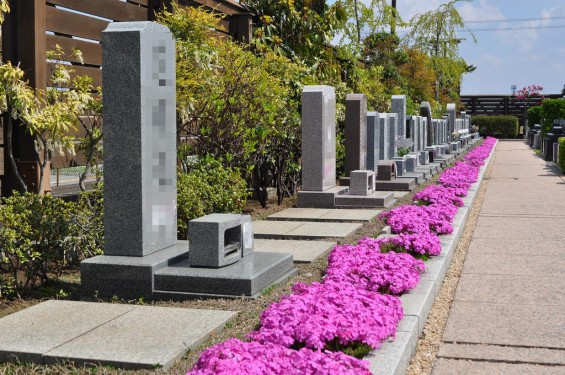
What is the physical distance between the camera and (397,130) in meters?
17.3

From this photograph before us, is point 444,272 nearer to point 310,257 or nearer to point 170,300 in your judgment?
point 310,257

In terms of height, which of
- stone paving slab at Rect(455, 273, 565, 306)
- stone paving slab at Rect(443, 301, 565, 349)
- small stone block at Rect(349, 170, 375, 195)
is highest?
small stone block at Rect(349, 170, 375, 195)

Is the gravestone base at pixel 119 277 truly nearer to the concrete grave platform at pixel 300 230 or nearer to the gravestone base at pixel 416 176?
the concrete grave platform at pixel 300 230

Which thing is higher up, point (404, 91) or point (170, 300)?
point (404, 91)

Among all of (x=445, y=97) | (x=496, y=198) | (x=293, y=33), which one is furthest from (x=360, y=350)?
→ (x=445, y=97)

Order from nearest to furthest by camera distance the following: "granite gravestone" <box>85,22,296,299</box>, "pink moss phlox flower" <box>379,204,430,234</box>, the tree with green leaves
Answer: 1. "granite gravestone" <box>85,22,296,299</box>
2. the tree with green leaves
3. "pink moss phlox flower" <box>379,204,430,234</box>

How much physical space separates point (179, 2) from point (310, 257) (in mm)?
5795

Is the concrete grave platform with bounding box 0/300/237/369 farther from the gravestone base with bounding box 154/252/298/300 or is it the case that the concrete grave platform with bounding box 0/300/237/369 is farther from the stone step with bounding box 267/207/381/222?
the stone step with bounding box 267/207/381/222

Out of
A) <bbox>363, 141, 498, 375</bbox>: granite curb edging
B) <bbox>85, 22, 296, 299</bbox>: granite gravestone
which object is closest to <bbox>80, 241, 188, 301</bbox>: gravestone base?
<bbox>85, 22, 296, 299</bbox>: granite gravestone

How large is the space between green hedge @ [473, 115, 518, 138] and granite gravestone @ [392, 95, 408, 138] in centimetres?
3674

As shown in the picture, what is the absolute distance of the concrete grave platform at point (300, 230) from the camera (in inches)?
340

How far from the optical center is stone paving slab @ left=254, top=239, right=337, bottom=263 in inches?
286

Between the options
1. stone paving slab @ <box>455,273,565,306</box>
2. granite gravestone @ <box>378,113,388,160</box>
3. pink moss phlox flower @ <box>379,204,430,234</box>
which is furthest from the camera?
granite gravestone @ <box>378,113,388,160</box>

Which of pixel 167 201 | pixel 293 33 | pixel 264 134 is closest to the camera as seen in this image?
pixel 167 201
